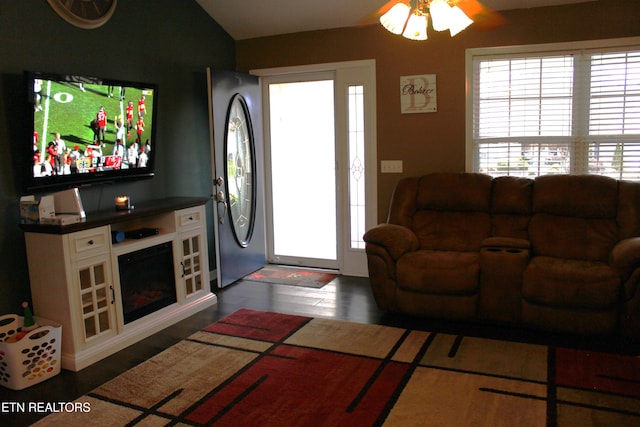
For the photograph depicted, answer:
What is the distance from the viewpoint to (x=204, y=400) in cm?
273

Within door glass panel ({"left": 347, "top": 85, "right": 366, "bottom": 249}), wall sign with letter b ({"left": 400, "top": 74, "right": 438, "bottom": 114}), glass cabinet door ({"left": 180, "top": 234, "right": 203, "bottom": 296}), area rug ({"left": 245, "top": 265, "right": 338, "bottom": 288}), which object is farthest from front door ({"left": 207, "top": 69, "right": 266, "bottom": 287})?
wall sign with letter b ({"left": 400, "top": 74, "right": 438, "bottom": 114})

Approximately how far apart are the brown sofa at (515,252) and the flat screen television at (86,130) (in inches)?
72.9

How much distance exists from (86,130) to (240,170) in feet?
5.71

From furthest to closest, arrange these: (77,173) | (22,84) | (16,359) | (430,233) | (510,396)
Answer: (430,233), (77,173), (22,84), (16,359), (510,396)

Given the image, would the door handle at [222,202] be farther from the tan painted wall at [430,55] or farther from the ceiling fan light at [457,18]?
the ceiling fan light at [457,18]

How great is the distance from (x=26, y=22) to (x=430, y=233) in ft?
10.4

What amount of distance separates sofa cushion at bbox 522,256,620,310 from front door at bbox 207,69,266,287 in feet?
8.44

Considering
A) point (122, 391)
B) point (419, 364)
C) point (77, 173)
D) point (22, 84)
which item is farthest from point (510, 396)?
point (22, 84)

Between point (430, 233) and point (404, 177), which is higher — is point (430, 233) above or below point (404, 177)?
below

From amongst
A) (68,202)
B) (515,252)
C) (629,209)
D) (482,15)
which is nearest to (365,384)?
(515,252)

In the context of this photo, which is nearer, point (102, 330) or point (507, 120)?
point (102, 330)

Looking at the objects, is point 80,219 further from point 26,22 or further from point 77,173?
point 26,22

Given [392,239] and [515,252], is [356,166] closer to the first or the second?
[392,239]

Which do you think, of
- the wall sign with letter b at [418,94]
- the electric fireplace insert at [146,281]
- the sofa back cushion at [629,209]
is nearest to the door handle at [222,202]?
the electric fireplace insert at [146,281]
